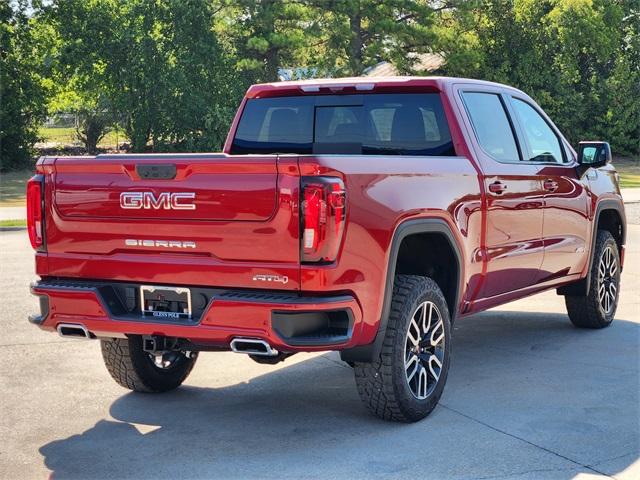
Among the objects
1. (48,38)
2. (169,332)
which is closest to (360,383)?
(169,332)

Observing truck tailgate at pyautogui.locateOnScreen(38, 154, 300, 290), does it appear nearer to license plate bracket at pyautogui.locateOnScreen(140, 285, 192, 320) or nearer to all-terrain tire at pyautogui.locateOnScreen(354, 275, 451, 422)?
license plate bracket at pyautogui.locateOnScreen(140, 285, 192, 320)

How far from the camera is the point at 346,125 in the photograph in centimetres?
678

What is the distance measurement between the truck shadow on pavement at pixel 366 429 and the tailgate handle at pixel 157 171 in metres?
1.38

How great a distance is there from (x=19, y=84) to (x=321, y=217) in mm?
33118

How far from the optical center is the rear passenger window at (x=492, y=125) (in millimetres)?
6676

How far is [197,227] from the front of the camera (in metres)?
5.12

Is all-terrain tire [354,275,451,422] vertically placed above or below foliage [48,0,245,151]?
below

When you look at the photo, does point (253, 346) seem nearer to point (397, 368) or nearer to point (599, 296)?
point (397, 368)

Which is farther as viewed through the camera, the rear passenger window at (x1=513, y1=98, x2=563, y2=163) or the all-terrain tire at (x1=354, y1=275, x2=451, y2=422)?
the rear passenger window at (x1=513, y1=98, x2=563, y2=163)

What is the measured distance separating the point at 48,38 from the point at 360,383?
34806mm

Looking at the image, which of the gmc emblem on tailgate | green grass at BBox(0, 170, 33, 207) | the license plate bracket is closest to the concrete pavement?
the license plate bracket

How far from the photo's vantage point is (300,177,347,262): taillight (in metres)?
4.84

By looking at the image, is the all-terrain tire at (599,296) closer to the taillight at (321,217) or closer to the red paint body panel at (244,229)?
the red paint body panel at (244,229)

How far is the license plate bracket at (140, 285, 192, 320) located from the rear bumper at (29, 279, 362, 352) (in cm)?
4
